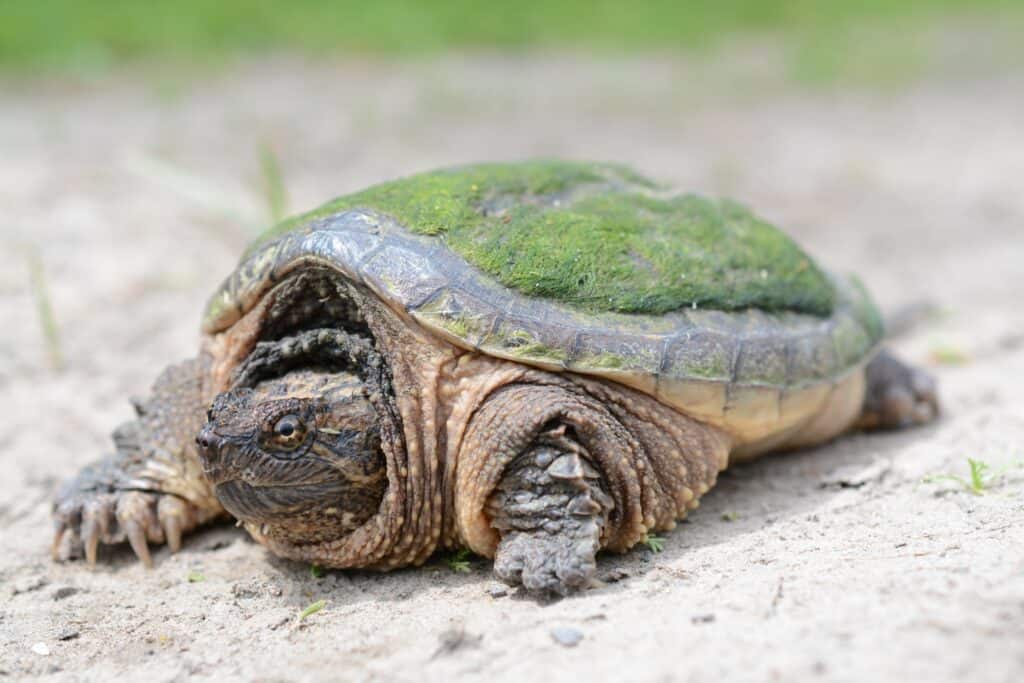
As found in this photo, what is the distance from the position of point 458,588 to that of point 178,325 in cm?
258

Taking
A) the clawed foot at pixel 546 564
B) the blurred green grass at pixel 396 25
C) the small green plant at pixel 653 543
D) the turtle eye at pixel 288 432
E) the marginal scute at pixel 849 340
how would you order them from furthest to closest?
the blurred green grass at pixel 396 25, the marginal scute at pixel 849 340, the small green plant at pixel 653 543, the turtle eye at pixel 288 432, the clawed foot at pixel 546 564

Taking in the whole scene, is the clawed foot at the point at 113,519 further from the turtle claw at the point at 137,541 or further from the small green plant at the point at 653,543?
the small green plant at the point at 653,543

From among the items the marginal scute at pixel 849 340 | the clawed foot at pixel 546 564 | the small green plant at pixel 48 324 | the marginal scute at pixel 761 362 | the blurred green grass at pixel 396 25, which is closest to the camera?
the clawed foot at pixel 546 564

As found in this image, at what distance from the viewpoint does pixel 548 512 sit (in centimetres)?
266

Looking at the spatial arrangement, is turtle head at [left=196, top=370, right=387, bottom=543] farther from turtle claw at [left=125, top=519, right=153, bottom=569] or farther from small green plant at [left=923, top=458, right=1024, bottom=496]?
small green plant at [left=923, top=458, right=1024, bottom=496]

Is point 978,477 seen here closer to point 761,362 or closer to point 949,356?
point 761,362

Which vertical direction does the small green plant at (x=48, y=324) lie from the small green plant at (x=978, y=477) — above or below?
above

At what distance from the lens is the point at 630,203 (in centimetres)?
340

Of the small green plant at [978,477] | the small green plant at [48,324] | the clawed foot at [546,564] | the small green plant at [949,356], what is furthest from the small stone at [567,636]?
the small green plant at [949,356]

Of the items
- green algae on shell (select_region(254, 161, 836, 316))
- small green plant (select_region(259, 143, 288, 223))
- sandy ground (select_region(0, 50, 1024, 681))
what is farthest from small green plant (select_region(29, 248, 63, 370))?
green algae on shell (select_region(254, 161, 836, 316))

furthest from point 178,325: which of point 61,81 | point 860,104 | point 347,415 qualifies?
point 860,104

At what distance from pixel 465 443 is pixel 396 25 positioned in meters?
9.08

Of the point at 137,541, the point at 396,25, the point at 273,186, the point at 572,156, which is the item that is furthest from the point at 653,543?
the point at 396,25

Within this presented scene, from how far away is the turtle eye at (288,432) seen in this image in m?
2.62
